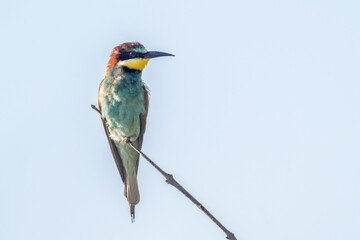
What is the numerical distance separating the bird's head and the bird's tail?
3.26ft

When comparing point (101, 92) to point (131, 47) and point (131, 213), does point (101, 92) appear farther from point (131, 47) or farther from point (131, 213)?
point (131, 213)

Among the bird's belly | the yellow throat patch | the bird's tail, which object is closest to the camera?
the bird's tail

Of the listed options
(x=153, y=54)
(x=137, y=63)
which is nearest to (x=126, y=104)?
(x=137, y=63)

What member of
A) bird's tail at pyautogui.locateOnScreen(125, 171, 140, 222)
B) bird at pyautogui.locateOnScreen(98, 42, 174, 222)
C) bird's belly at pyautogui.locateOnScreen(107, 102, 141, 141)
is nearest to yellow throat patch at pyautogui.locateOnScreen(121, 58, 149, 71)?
bird at pyautogui.locateOnScreen(98, 42, 174, 222)

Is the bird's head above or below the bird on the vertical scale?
above

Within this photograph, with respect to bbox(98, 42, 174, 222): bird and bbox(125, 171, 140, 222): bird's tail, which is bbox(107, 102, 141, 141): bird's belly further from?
bbox(125, 171, 140, 222): bird's tail

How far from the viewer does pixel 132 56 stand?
18.3 ft

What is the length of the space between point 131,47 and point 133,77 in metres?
0.31

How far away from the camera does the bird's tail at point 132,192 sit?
4834mm

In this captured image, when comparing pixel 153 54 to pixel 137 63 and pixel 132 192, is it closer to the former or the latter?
pixel 137 63

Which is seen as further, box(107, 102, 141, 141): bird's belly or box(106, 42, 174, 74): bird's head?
box(106, 42, 174, 74): bird's head

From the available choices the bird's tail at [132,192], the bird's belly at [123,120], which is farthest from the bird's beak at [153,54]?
the bird's tail at [132,192]

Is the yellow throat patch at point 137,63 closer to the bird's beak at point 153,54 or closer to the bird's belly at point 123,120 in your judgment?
the bird's beak at point 153,54

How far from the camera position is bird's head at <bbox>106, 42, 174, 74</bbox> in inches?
218
